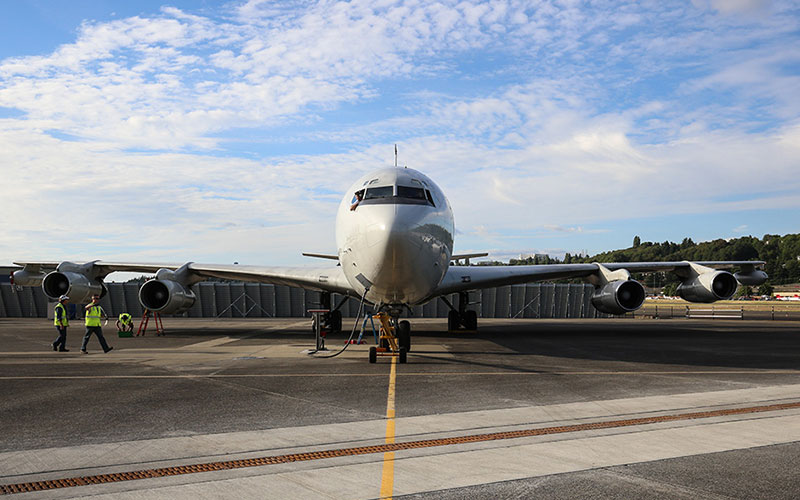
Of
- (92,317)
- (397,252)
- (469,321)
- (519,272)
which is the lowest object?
(469,321)

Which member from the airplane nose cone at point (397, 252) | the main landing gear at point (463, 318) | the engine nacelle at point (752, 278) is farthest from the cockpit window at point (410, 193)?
the engine nacelle at point (752, 278)

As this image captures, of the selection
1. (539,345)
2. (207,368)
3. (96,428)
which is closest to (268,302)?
(539,345)

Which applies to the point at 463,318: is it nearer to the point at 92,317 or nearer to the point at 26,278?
the point at 92,317

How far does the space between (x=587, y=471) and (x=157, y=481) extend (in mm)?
3427

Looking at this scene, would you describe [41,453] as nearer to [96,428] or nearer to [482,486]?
[96,428]

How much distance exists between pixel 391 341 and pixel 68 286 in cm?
1422

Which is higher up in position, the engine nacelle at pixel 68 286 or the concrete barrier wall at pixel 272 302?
the engine nacelle at pixel 68 286

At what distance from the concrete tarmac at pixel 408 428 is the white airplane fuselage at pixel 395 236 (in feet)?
5.80

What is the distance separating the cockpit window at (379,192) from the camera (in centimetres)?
1318

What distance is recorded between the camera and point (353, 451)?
5562 mm

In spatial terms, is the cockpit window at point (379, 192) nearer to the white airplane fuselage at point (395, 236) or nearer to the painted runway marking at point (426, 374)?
the white airplane fuselage at point (395, 236)

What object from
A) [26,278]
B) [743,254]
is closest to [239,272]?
[26,278]

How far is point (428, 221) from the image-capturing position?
12.9 m

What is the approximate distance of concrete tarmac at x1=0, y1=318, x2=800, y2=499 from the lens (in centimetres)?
459
